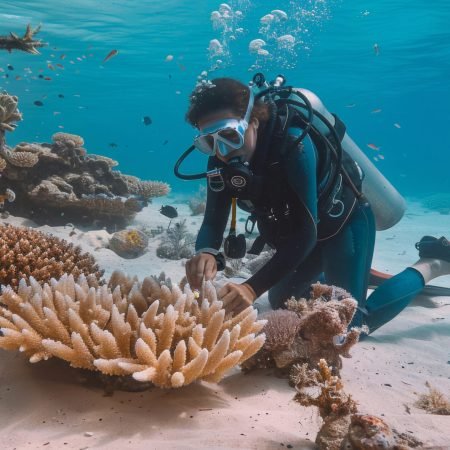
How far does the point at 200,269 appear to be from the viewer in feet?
11.2

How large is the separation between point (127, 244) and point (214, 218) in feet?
14.5

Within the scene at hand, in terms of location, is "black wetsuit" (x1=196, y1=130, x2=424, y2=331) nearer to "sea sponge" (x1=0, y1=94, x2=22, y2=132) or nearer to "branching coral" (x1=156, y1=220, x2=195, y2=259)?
"branching coral" (x1=156, y1=220, x2=195, y2=259)

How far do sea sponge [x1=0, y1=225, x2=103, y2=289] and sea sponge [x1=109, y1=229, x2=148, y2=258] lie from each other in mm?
3559

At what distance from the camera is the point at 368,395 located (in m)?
3.15

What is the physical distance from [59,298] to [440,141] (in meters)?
144

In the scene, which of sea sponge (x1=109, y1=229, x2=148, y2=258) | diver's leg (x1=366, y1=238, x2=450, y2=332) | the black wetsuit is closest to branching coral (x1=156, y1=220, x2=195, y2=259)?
sea sponge (x1=109, y1=229, x2=148, y2=258)

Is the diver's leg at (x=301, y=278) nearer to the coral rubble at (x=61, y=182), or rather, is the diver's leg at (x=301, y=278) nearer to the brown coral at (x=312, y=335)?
the brown coral at (x=312, y=335)

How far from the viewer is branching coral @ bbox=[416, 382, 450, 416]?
9.54ft

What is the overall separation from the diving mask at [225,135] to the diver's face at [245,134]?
0.04m

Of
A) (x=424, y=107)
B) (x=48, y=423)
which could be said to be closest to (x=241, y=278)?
(x=48, y=423)

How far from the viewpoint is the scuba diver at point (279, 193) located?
11.5ft

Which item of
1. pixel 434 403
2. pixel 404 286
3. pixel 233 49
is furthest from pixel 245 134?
pixel 233 49

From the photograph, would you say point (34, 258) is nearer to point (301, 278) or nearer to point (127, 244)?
point (301, 278)

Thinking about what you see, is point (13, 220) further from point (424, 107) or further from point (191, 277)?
point (424, 107)
